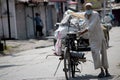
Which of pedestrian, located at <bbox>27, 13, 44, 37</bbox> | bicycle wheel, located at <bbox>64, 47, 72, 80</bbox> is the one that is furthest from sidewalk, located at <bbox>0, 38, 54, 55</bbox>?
bicycle wheel, located at <bbox>64, 47, 72, 80</bbox>

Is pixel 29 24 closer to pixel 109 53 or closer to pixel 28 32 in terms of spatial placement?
pixel 28 32

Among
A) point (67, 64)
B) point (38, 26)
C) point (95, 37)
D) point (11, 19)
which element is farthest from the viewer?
point (38, 26)

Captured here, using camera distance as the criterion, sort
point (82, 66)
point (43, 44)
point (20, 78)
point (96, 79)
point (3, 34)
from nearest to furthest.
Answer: point (96, 79) < point (20, 78) < point (82, 66) < point (43, 44) < point (3, 34)

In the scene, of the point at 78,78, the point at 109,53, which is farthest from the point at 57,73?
the point at 109,53

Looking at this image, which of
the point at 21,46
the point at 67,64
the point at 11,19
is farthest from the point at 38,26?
the point at 67,64

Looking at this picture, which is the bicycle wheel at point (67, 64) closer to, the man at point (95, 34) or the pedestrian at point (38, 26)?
the man at point (95, 34)

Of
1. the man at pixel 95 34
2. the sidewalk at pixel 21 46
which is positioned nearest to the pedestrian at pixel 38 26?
the sidewalk at pixel 21 46

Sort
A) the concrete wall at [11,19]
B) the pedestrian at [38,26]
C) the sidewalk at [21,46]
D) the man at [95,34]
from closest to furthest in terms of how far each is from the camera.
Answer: the man at [95,34]
the sidewalk at [21,46]
the concrete wall at [11,19]
the pedestrian at [38,26]

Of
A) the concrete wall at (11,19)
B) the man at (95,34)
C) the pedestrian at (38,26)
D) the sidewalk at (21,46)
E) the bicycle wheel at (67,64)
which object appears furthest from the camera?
the pedestrian at (38,26)

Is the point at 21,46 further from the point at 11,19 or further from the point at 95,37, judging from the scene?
the point at 95,37

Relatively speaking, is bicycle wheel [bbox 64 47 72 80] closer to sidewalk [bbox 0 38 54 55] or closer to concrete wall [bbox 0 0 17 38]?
sidewalk [bbox 0 38 54 55]

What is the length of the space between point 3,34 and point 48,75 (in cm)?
2050

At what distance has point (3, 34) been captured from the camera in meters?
33.5

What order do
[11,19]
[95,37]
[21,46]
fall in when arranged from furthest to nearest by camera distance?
[11,19]
[21,46]
[95,37]
